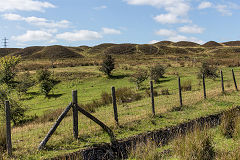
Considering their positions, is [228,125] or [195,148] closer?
[195,148]

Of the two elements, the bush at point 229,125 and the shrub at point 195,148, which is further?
the bush at point 229,125

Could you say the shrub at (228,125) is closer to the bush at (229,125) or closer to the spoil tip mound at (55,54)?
the bush at (229,125)

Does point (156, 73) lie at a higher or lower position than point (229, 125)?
higher

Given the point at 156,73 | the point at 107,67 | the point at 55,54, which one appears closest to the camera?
the point at 156,73

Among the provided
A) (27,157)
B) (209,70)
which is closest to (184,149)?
(27,157)

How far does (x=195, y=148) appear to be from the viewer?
6902 millimetres

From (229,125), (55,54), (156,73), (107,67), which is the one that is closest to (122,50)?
(55,54)

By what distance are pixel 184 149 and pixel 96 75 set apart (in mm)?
36439

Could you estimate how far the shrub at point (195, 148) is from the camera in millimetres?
6656

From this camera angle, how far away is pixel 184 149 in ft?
23.0

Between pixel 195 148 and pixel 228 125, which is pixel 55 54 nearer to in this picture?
pixel 228 125

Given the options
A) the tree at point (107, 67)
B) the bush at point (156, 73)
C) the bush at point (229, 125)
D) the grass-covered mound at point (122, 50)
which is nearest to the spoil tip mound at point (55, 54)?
the grass-covered mound at point (122, 50)

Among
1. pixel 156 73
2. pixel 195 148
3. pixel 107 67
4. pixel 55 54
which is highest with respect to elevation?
pixel 55 54

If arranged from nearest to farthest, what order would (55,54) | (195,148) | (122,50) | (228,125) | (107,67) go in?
1. (195,148)
2. (228,125)
3. (107,67)
4. (55,54)
5. (122,50)
